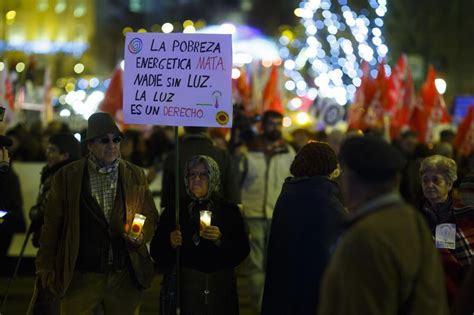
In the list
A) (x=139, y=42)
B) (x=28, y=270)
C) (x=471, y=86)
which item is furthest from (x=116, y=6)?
(x=139, y=42)

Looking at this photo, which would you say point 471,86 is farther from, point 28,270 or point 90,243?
point 90,243

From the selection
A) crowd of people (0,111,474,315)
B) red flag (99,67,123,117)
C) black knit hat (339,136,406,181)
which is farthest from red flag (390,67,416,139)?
black knit hat (339,136,406,181)

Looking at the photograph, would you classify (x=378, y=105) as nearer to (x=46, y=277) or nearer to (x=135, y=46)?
(x=135, y=46)

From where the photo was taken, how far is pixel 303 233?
6523 mm

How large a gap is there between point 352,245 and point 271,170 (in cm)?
712

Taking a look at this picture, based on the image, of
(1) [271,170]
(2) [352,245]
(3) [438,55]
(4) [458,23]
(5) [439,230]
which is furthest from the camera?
(3) [438,55]

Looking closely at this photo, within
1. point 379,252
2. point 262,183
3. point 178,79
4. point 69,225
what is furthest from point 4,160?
point 262,183

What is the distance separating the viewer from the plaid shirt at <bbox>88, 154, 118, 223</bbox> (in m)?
7.43

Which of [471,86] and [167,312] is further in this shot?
[471,86]

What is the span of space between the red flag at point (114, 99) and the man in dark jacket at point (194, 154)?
9114mm

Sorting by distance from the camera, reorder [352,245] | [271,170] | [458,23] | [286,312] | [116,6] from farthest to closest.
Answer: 1. [116,6]
2. [458,23]
3. [271,170]
4. [286,312]
5. [352,245]

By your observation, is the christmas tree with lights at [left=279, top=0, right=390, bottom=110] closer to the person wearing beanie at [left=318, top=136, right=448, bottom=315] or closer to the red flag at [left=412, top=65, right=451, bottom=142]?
the red flag at [left=412, top=65, right=451, bottom=142]

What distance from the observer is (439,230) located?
23.6 ft

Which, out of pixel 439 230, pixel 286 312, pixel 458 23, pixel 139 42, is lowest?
pixel 286 312
